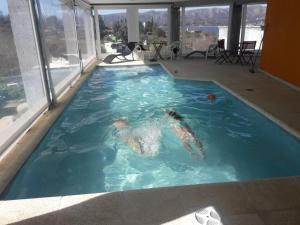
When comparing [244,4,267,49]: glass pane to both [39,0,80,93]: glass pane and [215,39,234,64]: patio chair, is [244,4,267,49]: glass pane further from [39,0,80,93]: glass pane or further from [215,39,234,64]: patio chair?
[39,0,80,93]: glass pane

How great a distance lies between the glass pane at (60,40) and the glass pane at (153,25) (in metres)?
4.88

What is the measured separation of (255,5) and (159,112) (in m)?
8.40

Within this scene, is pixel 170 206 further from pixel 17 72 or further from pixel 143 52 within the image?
pixel 143 52

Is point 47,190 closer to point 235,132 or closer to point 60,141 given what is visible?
point 60,141

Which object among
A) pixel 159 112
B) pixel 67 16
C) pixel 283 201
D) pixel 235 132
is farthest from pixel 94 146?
pixel 67 16

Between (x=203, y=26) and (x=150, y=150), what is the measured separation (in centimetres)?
940

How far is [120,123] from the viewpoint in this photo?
481 cm

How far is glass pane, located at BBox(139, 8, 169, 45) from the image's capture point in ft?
38.7

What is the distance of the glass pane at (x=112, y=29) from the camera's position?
38.7 feet

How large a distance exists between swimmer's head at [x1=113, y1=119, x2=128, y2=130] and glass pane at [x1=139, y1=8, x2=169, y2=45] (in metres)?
7.90

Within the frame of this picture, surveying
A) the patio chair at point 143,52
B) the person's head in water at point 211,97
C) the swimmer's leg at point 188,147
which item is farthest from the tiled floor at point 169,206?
the patio chair at point 143,52

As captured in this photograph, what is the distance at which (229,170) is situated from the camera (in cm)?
333

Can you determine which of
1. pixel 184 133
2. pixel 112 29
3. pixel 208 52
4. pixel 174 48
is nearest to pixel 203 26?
pixel 208 52

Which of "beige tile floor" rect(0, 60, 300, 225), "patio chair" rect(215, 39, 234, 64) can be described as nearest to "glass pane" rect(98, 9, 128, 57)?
"patio chair" rect(215, 39, 234, 64)
